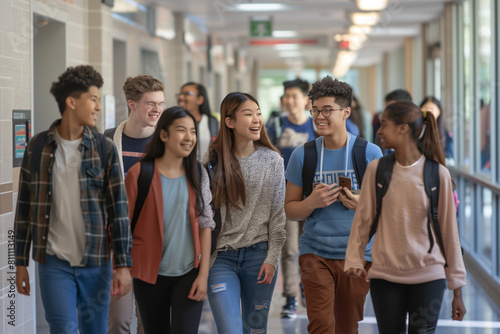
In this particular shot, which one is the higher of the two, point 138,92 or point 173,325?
point 138,92

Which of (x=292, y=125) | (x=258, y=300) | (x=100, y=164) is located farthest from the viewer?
(x=292, y=125)

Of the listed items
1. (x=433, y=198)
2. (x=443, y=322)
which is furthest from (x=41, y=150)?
(x=443, y=322)

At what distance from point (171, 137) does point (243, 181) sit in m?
0.53

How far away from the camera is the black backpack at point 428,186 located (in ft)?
9.57

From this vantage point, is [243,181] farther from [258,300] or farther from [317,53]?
[317,53]

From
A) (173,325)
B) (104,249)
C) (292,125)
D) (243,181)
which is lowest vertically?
(173,325)

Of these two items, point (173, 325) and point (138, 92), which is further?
point (138, 92)

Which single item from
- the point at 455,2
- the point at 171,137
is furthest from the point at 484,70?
the point at 171,137

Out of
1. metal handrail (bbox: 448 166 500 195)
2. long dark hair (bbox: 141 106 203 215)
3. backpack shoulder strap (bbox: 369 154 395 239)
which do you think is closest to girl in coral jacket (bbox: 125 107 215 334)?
long dark hair (bbox: 141 106 203 215)

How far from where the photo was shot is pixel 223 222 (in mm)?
3436

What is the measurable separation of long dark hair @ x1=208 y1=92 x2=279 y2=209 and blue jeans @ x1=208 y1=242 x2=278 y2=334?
0.25 m

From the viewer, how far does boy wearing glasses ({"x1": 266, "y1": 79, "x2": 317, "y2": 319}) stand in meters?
5.57

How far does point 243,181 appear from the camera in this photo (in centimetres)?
346

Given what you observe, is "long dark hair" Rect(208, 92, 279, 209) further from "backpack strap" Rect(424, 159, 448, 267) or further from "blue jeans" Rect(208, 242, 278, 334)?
"backpack strap" Rect(424, 159, 448, 267)
